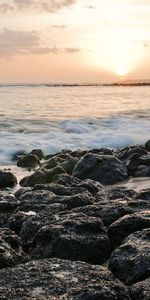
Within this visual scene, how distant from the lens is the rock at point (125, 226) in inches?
212

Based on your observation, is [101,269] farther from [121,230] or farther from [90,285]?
[121,230]

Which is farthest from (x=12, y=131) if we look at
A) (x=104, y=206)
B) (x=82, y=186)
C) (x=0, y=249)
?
(x=0, y=249)

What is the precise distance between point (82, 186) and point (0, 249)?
419 cm

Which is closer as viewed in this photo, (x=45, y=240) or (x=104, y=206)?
(x=45, y=240)

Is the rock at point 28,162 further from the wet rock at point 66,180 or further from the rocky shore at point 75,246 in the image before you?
the rocky shore at point 75,246

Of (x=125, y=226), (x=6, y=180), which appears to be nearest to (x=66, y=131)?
(x=6, y=180)

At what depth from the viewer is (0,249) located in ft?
15.1

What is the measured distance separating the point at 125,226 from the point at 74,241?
77 cm

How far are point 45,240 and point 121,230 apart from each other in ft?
2.98

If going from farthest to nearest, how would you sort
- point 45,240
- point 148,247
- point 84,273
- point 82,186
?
1. point 82,186
2. point 45,240
3. point 148,247
4. point 84,273

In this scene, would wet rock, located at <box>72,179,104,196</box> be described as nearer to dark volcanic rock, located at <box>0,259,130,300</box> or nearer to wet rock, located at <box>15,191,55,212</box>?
wet rock, located at <box>15,191,55,212</box>

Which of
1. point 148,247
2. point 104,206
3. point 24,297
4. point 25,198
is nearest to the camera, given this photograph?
point 24,297

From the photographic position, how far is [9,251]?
4.75 m

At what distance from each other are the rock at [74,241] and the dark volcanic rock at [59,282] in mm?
641
